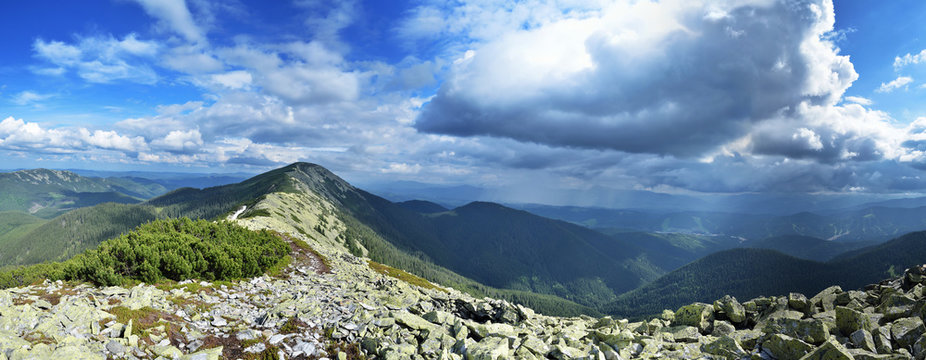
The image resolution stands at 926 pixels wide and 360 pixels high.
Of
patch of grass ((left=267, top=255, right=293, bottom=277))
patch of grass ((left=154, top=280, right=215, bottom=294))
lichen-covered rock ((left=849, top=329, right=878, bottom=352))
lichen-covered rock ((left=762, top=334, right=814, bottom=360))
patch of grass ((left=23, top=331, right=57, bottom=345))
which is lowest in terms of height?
patch of grass ((left=267, top=255, right=293, bottom=277))

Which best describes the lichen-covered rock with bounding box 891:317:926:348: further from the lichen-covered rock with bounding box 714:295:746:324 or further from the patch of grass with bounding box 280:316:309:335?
the patch of grass with bounding box 280:316:309:335

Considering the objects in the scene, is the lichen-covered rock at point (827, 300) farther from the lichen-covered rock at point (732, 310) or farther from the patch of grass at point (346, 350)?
the patch of grass at point (346, 350)

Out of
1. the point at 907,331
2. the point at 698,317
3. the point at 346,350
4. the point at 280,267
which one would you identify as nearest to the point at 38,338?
the point at 346,350

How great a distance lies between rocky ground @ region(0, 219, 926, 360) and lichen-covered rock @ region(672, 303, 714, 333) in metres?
0.09

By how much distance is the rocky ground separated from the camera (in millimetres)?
13930

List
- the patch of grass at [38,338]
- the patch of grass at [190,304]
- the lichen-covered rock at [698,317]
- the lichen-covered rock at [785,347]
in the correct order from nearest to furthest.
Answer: the patch of grass at [38,338], the lichen-covered rock at [785,347], the patch of grass at [190,304], the lichen-covered rock at [698,317]

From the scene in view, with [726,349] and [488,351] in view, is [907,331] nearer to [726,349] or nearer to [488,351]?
[726,349]

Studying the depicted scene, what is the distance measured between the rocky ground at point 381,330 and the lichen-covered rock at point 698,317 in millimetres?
86

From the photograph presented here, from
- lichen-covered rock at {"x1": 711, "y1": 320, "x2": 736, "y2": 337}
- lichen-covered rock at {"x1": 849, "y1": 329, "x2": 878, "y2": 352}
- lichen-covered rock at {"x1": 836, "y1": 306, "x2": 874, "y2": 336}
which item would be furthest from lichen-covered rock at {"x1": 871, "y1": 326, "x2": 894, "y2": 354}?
lichen-covered rock at {"x1": 711, "y1": 320, "x2": 736, "y2": 337}

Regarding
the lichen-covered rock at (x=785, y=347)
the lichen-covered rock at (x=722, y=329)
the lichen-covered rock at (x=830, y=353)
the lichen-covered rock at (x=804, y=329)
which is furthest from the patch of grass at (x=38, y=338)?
the lichen-covered rock at (x=722, y=329)

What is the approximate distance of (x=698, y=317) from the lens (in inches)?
965

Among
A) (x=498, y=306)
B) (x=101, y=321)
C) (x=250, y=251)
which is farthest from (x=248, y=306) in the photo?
(x=498, y=306)

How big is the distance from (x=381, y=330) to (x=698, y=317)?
22.1 m

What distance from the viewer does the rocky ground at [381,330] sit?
13.9 m
